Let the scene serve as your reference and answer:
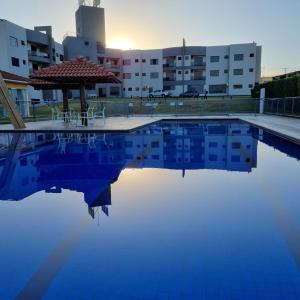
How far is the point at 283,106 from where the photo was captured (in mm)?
21734

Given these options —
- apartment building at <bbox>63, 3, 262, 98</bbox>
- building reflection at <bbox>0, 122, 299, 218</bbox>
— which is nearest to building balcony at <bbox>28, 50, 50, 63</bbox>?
apartment building at <bbox>63, 3, 262, 98</bbox>

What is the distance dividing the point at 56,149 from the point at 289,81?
61.3ft

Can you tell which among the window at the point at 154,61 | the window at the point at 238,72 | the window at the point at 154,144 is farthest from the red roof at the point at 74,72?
the window at the point at 154,61

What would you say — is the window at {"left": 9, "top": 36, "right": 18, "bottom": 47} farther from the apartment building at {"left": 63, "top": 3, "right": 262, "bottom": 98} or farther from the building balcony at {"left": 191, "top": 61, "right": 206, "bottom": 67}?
the building balcony at {"left": 191, "top": 61, "right": 206, "bottom": 67}

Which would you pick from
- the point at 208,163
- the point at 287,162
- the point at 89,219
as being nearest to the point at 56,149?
the point at 208,163

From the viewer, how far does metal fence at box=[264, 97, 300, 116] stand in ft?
64.1

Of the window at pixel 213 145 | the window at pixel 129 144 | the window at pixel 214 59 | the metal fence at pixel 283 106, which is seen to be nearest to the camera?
the window at pixel 129 144

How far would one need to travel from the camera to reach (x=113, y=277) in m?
2.78

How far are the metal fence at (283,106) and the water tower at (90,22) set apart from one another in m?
42.2

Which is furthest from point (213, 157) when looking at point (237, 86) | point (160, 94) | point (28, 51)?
point (237, 86)

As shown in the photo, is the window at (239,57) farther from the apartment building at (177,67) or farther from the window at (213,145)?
the window at (213,145)

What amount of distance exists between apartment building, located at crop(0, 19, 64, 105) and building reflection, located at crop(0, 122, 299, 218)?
20.5 metres

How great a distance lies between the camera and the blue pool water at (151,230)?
266 centimetres

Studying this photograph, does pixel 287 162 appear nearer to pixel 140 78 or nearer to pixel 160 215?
pixel 160 215
